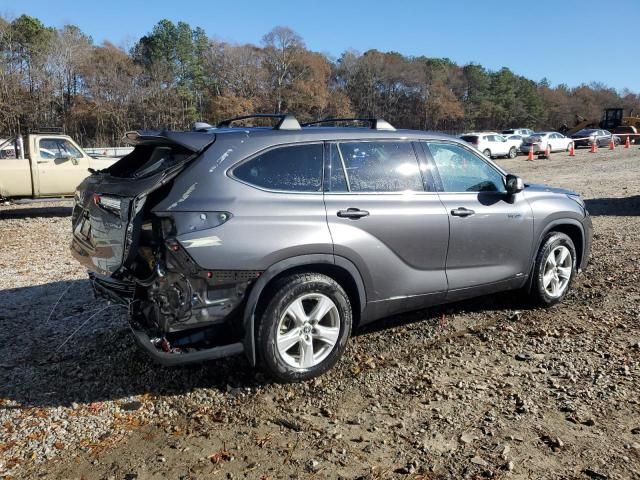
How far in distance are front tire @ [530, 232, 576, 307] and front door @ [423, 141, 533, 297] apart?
0.63ft

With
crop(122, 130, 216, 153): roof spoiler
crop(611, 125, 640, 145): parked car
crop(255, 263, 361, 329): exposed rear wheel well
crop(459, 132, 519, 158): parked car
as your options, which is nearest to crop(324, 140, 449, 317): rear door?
crop(255, 263, 361, 329): exposed rear wheel well

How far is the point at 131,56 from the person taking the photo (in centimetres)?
6269

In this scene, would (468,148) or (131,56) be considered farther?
(131,56)

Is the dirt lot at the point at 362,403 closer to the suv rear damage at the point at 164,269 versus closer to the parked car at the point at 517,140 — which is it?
the suv rear damage at the point at 164,269

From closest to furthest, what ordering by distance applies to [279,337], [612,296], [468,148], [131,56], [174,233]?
[174,233] → [279,337] → [468,148] → [612,296] → [131,56]

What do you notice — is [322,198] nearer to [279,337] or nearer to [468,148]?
[279,337]

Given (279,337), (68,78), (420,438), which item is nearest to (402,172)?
(279,337)

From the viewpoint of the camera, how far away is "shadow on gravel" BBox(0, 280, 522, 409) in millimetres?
3891

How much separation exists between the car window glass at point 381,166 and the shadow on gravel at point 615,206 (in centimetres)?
797

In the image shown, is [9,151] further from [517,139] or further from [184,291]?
[517,139]

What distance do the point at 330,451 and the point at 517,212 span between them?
2.88m

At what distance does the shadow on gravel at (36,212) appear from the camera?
41.7 feet

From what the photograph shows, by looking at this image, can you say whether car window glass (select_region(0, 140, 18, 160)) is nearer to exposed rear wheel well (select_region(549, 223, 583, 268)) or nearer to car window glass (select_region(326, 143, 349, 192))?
car window glass (select_region(326, 143, 349, 192))

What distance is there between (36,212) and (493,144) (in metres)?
24.7
